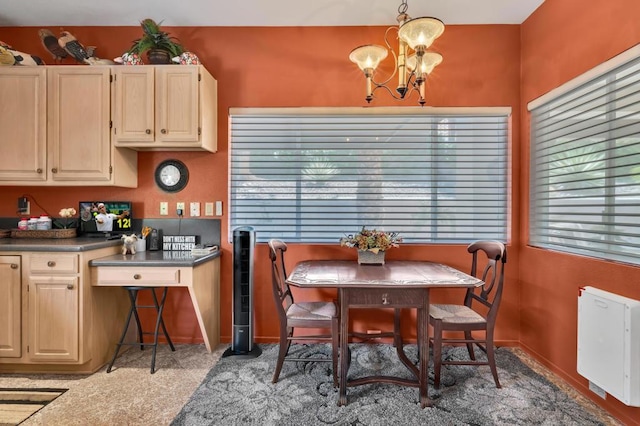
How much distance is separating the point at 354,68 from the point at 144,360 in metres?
3.16

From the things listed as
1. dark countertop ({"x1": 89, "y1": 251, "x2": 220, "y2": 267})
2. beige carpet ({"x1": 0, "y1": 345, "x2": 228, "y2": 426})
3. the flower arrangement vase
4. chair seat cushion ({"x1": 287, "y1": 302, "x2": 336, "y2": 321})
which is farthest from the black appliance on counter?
the flower arrangement vase

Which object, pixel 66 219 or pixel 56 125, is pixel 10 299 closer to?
pixel 66 219

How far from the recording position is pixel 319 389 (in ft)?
7.40

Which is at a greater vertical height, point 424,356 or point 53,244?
point 53,244

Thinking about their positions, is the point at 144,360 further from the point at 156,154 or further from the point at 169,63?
the point at 169,63

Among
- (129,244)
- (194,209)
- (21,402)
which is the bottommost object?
(21,402)

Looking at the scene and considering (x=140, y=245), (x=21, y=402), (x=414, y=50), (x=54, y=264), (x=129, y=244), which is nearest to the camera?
(x=414, y=50)

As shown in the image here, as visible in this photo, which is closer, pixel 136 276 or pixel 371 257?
pixel 136 276

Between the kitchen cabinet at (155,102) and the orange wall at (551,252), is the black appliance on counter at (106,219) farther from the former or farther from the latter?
the orange wall at (551,252)

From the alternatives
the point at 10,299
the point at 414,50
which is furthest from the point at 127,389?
the point at 414,50

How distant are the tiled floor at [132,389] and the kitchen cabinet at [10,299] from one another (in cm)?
35

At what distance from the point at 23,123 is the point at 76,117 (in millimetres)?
429

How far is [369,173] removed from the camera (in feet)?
10.1

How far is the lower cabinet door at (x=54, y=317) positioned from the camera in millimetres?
2400
